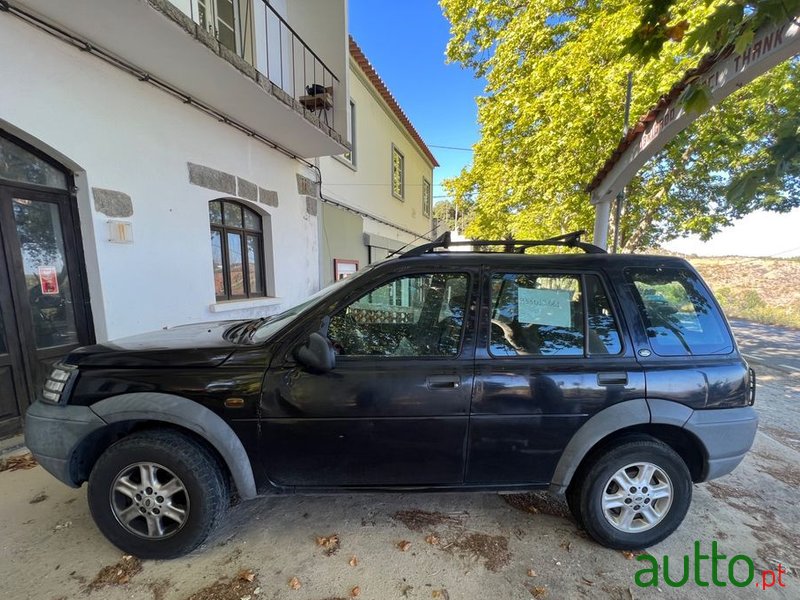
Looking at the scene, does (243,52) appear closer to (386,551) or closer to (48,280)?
(48,280)

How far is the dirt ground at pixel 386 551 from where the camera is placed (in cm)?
188

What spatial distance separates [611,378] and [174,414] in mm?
2604

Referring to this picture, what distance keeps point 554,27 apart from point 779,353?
9224mm

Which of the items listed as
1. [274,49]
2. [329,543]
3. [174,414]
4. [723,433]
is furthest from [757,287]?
[174,414]

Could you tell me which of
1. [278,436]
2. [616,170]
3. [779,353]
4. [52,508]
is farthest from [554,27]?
[52,508]

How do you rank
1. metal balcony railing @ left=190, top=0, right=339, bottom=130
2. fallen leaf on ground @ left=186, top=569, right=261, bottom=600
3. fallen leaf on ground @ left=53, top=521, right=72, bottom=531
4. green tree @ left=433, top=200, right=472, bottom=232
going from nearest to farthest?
fallen leaf on ground @ left=186, top=569, right=261, bottom=600 → fallen leaf on ground @ left=53, top=521, right=72, bottom=531 → metal balcony railing @ left=190, top=0, right=339, bottom=130 → green tree @ left=433, top=200, right=472, bottom=232

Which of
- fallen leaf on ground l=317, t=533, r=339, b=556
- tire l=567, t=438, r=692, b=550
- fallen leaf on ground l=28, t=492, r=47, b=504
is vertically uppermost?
tire l=567, t=438, r=692, b=550

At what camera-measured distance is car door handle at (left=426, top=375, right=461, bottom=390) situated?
2.04m

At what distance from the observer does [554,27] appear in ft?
26.8

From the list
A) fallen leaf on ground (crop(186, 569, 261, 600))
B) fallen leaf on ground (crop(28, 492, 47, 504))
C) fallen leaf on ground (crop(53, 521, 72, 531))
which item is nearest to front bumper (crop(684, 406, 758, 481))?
fallen leaf on ground (crop(186, 569, 261, 600))

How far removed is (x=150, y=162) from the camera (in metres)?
4.13

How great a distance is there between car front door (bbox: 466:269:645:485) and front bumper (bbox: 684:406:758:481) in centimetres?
45

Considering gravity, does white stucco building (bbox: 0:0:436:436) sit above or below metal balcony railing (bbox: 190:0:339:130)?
below

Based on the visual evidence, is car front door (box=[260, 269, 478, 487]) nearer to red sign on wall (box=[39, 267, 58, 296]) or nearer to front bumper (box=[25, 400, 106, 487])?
front bumper (box=[25, 400, 106, 487])
